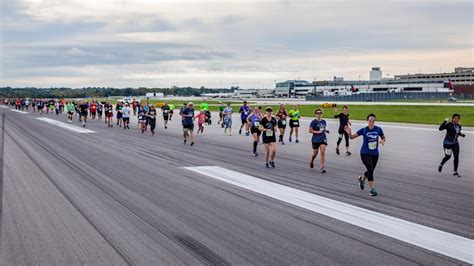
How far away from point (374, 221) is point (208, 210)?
302 centimetres

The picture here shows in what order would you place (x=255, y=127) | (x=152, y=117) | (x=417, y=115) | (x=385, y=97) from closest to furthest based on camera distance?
(x=255, y=127) < (x=152, y=117) < (x=417, y=115) < (x=385, y=97)

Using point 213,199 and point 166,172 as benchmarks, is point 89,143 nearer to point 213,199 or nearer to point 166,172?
point 166,172

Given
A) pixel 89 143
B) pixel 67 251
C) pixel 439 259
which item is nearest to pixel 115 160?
pixel 89 143

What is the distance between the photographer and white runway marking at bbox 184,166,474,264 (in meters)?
7.37

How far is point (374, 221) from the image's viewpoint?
885 cm

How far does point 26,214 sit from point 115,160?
26.2ft

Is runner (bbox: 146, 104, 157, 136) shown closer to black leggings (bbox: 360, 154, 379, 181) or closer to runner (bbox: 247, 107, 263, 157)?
runner (bbox: 247, 107, 263, 157)

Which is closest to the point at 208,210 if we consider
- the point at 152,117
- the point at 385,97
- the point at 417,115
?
the point at 152,117

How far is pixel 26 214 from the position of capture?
371 inches

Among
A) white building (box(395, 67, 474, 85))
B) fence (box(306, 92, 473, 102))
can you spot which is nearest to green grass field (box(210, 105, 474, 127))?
fence (box(306, 92, 473, 102))

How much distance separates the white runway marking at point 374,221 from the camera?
7367 mm

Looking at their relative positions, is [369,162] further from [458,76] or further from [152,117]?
[458,76]

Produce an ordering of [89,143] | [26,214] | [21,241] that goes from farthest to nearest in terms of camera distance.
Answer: [89,143], [26,214], [21,241]

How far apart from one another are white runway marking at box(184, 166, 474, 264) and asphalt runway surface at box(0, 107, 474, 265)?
4.9 inches
